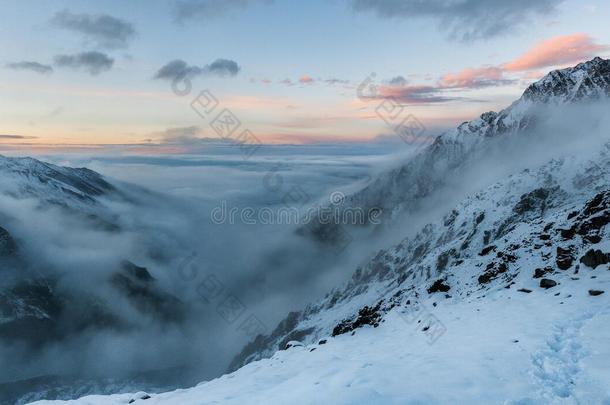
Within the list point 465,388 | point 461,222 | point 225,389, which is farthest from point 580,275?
point 461,222

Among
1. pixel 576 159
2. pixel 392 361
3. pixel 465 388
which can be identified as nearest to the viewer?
pixel 465 388

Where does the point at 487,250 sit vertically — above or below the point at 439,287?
below

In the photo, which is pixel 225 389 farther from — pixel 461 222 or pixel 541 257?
pixel 461 222

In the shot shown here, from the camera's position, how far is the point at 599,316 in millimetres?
18875

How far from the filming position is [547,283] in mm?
26609

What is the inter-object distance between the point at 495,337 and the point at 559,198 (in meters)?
159

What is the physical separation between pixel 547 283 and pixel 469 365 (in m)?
14.8

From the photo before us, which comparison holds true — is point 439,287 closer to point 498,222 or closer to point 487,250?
point 487,250

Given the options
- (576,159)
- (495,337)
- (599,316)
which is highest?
(495,337)

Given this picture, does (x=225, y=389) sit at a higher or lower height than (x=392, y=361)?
higher

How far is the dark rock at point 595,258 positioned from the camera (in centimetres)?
2629

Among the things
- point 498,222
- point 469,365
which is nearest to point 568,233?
point 469,365

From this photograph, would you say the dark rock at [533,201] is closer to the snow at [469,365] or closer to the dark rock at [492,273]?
the dark rock at [492,273]

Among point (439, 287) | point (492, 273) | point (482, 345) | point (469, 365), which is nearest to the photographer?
point (469, 365)
